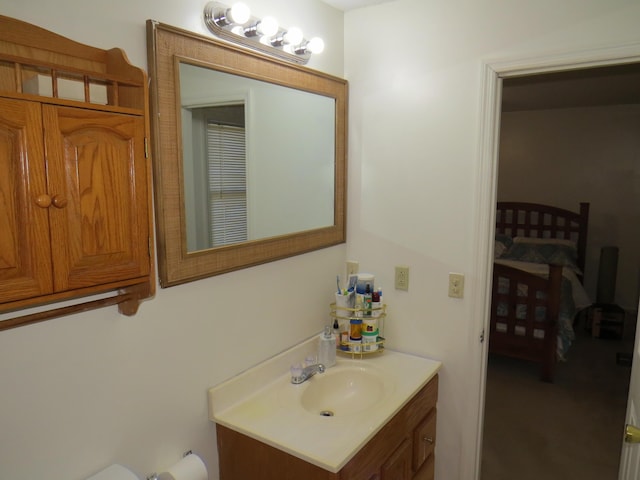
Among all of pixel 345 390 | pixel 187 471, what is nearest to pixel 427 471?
pixel 345 390

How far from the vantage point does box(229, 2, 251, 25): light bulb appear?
1429 mm

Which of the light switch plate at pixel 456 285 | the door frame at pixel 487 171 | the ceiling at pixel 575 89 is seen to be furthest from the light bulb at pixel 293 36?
the ceiling at pixel 575 89

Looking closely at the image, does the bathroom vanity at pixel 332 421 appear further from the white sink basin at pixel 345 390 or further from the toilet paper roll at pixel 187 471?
the toilet paper roll at pixel 187 471

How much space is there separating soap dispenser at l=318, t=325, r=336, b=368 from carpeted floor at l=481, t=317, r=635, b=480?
1.30m

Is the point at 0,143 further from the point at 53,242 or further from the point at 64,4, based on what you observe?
the point at 64,4

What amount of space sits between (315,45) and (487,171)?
0.85 metres

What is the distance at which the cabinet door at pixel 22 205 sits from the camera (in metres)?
0.88

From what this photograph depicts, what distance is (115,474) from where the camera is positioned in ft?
3.97

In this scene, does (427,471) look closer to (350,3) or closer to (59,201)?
(59,201)

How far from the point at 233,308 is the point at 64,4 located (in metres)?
1.02

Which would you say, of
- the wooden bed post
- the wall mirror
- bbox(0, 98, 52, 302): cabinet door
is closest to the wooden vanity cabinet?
the wall mirror

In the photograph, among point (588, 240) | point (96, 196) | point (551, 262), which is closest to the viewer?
point (96, 196)

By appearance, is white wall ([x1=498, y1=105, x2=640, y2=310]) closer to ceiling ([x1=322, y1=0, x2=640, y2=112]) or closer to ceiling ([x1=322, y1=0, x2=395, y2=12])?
ceiling ([x1=322, y1=0, x2=640, y2=112])

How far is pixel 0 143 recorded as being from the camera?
2.84 feet
